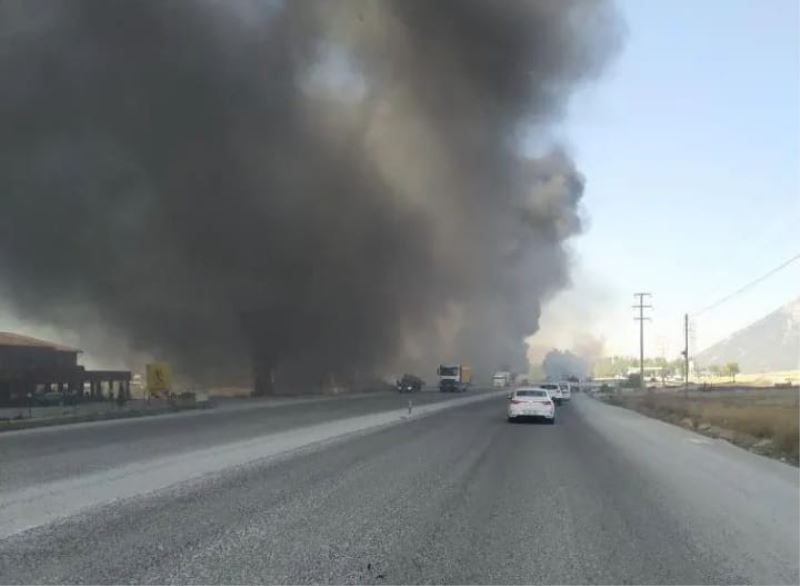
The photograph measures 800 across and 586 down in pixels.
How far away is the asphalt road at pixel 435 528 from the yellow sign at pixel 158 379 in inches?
976

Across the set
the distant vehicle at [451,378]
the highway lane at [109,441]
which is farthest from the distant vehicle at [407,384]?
the highway lane at [109,441]

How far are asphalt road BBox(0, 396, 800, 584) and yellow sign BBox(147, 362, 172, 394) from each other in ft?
81.4

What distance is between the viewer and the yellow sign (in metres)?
36.0

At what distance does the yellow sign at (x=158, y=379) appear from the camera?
36000mm

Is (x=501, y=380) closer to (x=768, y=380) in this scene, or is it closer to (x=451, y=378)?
(x=451, y=378)

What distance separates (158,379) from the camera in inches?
1426

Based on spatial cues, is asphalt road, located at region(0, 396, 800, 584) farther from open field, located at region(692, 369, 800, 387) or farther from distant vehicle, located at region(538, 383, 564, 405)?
open field, located at region(692, 369, 800, 387)

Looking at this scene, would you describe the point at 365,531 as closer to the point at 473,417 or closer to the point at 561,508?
the point at 561,508

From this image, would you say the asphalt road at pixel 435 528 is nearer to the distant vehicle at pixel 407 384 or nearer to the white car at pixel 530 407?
the white car at pixel 530 407

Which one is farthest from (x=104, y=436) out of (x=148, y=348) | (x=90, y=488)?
→ (x=148, y=348)

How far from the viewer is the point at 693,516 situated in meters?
7.93

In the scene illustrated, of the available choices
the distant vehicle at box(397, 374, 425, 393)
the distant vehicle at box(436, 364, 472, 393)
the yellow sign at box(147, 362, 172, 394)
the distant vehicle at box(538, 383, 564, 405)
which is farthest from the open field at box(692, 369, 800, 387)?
the yellow sign at box(147, 362, 172, 394)

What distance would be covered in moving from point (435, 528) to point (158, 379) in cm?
3107

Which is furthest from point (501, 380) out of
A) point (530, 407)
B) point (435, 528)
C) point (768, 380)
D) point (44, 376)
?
point (435, 528)
